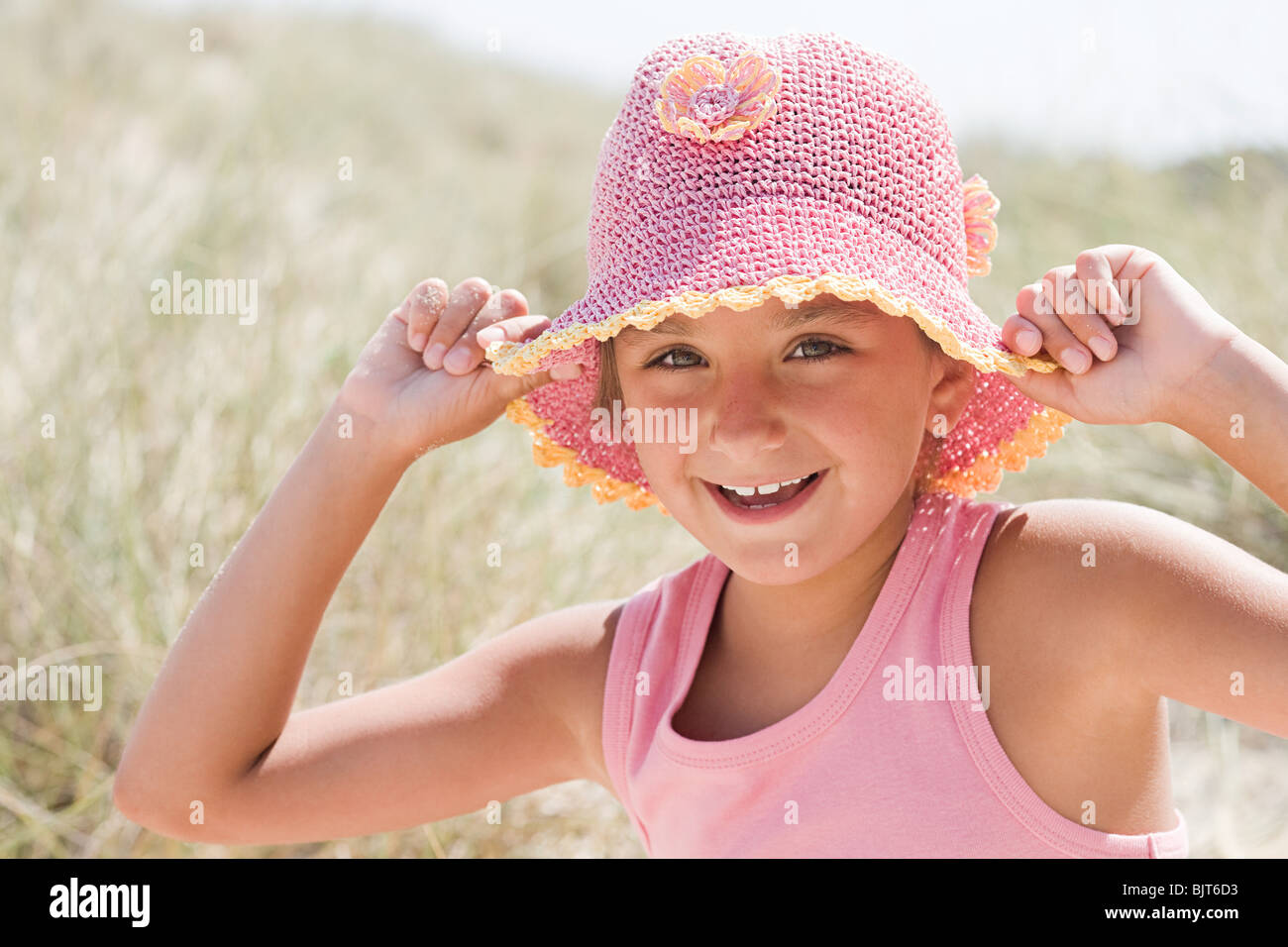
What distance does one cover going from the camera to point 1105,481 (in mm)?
4793

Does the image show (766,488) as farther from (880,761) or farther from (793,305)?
(880,761)

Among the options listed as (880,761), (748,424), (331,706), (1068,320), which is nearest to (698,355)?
(748,424)

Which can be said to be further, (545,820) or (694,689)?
(545,820)

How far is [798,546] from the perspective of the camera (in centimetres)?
182

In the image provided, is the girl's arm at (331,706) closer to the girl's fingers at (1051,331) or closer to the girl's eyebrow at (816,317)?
the girl's eyebrow at (816,317)

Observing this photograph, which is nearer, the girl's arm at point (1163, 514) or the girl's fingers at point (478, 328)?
the girl's arm at point (1163, 514)

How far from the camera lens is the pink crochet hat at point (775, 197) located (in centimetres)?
172

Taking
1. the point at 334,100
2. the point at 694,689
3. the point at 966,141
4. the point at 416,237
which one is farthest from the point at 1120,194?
the point at 334,100

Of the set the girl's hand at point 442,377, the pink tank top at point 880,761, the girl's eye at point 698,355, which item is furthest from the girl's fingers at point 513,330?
the pink tank top at point 880,761

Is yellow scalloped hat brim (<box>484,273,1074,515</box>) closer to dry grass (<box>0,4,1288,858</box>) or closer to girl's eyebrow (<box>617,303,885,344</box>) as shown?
girl's eyebrow (<box>617,303,885,344</box>)

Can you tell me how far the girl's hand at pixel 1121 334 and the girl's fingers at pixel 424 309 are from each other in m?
0.93

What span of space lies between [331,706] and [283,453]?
178cm
